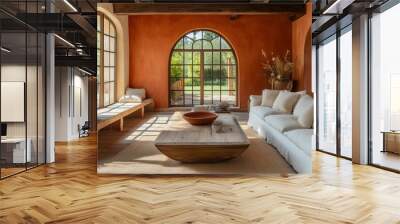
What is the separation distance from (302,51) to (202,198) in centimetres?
201

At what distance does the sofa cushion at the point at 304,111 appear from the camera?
4.53m

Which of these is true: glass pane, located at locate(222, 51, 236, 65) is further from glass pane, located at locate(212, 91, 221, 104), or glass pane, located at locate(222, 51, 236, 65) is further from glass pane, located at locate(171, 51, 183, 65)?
glass pane, located at locate(171, 51, 183, 65)

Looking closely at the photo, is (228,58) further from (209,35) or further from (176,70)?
(176,70)

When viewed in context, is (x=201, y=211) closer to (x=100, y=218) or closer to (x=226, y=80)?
(x=100, y=218)

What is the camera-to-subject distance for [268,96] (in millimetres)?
4562

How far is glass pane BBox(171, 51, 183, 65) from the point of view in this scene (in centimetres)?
464

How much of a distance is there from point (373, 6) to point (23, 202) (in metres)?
4.85

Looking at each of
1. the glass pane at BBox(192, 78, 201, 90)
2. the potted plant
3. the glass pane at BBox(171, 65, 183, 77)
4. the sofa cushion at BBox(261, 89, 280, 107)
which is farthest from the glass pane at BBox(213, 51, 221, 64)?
the sofa cushion at BBox(261, 89, 280, 107)

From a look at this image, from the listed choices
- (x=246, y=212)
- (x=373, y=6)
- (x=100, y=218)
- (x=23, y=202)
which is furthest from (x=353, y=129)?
(x=23, y=202)

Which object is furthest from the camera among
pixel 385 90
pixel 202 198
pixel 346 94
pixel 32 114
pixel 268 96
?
pixel 346 94

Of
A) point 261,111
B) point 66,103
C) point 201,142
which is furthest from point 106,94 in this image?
point 66,103

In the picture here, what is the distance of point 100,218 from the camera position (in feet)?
10.6

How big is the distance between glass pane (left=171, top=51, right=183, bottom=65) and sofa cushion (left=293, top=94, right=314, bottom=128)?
55.1 inches

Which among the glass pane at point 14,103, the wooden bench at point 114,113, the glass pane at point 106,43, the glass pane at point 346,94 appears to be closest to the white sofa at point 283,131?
the wooden bench at point 114,113
